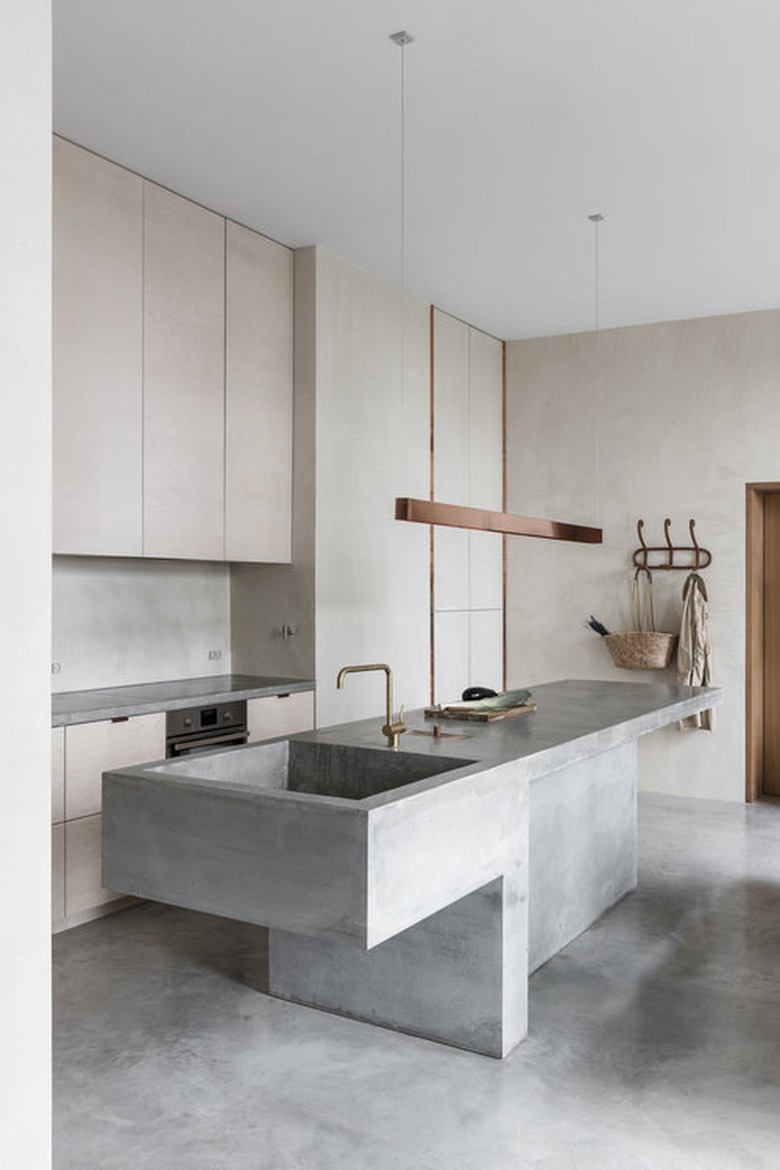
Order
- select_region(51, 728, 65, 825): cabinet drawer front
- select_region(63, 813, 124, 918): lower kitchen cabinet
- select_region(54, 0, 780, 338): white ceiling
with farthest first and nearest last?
select_region(63, 813, 124, 918): lower kitchen cabinet → select_region(51, 728, 65, 825): cabinet drawer front → select_region(54, 0, 780, 338): white ceiling

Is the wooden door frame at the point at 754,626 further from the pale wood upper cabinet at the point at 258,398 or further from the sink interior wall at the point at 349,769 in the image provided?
the sink interior wall at the point at 349,769

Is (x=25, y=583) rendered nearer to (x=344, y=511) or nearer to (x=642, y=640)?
(x=344, y=511)

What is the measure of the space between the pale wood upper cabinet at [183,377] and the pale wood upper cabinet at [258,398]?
0.23 ft

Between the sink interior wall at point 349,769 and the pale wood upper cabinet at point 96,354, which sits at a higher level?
the pale wood upper cabinet at point 96,354

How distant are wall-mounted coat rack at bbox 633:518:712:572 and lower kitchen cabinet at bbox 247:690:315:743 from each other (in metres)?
2.71

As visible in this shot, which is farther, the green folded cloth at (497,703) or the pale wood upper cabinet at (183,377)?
the pale wood upper cabinet at (183,377)

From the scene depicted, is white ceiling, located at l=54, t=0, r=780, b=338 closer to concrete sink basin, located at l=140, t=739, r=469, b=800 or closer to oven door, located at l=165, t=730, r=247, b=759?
concrete sink basin, located at l=140, t=739, r=469, b=800

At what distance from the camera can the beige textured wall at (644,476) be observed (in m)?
6.39

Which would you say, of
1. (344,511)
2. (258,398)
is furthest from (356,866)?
(344,511)

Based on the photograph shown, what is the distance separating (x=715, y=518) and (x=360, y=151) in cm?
351

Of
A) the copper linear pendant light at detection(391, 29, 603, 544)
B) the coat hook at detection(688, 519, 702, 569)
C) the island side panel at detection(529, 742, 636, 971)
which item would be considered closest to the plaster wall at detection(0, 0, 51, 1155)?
the copper linear pendant light at detection(391, 29, 603, 544)

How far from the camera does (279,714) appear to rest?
4836 millimetres

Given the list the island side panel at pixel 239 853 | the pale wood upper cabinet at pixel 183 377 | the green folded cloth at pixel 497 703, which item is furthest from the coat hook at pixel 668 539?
the island side panel at pixel 239 853

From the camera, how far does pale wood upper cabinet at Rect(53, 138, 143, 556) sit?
12.9 ft
